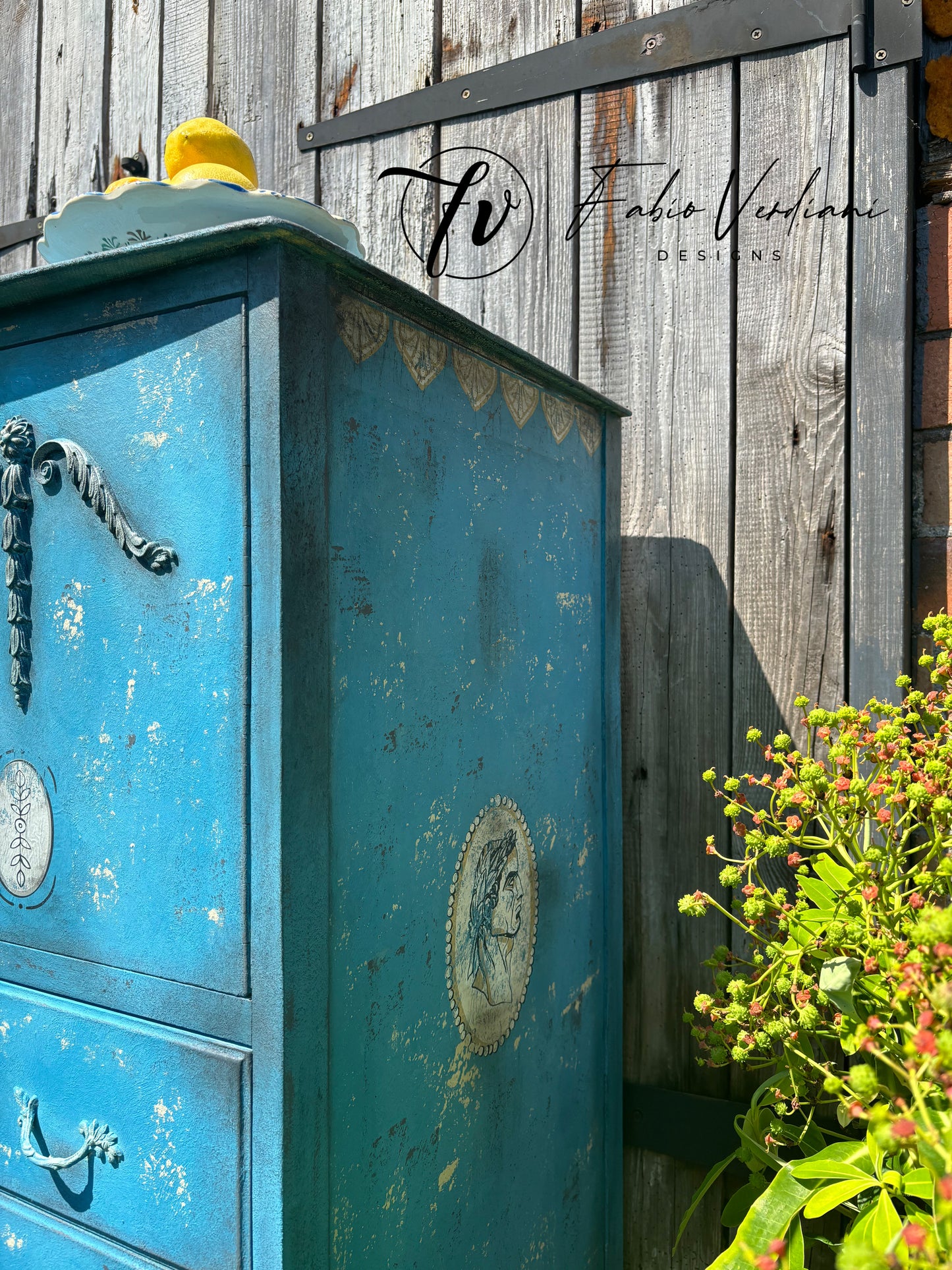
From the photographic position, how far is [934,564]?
1.38 m

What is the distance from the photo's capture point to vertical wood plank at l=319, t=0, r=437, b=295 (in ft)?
5.75

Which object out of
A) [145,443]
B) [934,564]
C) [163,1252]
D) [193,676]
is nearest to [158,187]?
[145,443]

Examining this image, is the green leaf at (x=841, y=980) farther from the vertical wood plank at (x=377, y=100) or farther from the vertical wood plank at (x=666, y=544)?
the vertical wood plank at (x=377, y=100)

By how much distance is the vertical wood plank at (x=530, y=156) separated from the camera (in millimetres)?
1623

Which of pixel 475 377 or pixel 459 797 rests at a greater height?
pixel 475 377

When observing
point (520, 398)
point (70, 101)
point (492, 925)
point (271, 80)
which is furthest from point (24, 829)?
point (70, 101)

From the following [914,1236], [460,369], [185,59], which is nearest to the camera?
[914,1236]

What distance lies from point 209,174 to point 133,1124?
0.97m

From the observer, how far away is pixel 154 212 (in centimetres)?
93

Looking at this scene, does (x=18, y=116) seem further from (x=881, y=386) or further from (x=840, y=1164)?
(x=840, y=1164)

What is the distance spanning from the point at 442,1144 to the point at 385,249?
1.57 meters

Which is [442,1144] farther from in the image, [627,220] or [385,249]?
[385,249]

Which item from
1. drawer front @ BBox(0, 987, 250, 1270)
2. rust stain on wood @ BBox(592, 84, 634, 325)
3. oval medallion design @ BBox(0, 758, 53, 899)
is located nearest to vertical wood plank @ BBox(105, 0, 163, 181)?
rust stain on wood @ BBox(592, 84, 634, 325)

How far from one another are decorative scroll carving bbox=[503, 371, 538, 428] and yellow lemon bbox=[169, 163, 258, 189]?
0.37 m
